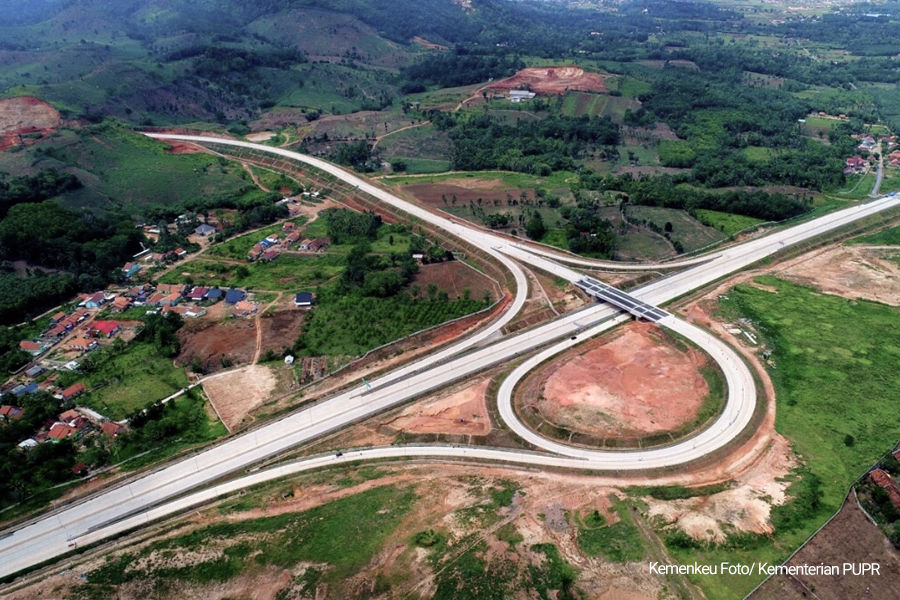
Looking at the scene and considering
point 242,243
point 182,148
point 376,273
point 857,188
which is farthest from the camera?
point 182,148

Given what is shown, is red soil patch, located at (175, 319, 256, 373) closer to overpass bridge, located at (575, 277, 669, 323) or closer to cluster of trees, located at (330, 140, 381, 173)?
overpass bridge, located at (575, 277, 669, 323)

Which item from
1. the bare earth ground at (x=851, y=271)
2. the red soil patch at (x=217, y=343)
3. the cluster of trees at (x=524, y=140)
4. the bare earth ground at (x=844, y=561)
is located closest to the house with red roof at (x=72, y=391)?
the red soil patch at (x=217, y=343)

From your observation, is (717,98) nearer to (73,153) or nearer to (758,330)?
(758,330)

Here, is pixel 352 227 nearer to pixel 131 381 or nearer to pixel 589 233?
pixel 589 233

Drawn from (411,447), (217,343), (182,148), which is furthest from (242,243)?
(411,447)

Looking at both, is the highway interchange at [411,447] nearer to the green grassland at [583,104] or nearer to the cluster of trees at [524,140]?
the cluster of trees at [524,140]

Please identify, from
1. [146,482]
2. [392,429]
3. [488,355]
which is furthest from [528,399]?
[146,482]

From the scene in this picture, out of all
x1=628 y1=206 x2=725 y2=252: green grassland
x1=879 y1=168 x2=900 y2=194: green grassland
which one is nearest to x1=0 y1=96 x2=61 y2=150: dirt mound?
x1=628 y1=206 x2=725 y2=252: green grassland
